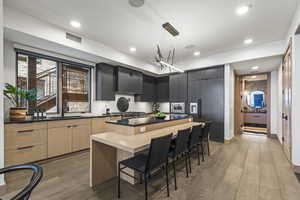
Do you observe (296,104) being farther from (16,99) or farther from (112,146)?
(16,99)


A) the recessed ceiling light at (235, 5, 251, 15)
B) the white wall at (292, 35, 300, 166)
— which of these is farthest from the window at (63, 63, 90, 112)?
the white wall at (292, 35, 300, 166)

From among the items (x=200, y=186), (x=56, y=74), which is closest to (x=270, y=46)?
(x=200, y=186)

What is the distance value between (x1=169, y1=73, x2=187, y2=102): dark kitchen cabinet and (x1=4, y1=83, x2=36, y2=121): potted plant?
4447mm

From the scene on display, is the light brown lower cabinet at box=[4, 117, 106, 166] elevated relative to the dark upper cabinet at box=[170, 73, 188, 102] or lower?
lower

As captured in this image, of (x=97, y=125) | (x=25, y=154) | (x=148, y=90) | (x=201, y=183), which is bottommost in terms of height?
(x=201, y=183)

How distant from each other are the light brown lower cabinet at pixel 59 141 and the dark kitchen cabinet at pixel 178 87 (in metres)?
3.86

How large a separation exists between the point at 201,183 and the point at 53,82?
13.6 ft

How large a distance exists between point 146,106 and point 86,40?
3.85 metres

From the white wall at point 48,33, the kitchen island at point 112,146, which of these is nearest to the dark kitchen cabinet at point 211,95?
the white wall at point 48,33

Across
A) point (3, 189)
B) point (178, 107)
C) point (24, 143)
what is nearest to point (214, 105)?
point (178, 107)

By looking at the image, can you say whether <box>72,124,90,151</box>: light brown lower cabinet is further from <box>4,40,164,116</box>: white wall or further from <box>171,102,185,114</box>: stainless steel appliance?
<box>171,102,185,114</box>: stainless steel appliance

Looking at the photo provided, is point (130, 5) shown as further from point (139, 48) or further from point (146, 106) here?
point (146, 106)

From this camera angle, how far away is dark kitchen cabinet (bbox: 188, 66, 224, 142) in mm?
4492

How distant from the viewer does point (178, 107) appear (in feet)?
18.0
